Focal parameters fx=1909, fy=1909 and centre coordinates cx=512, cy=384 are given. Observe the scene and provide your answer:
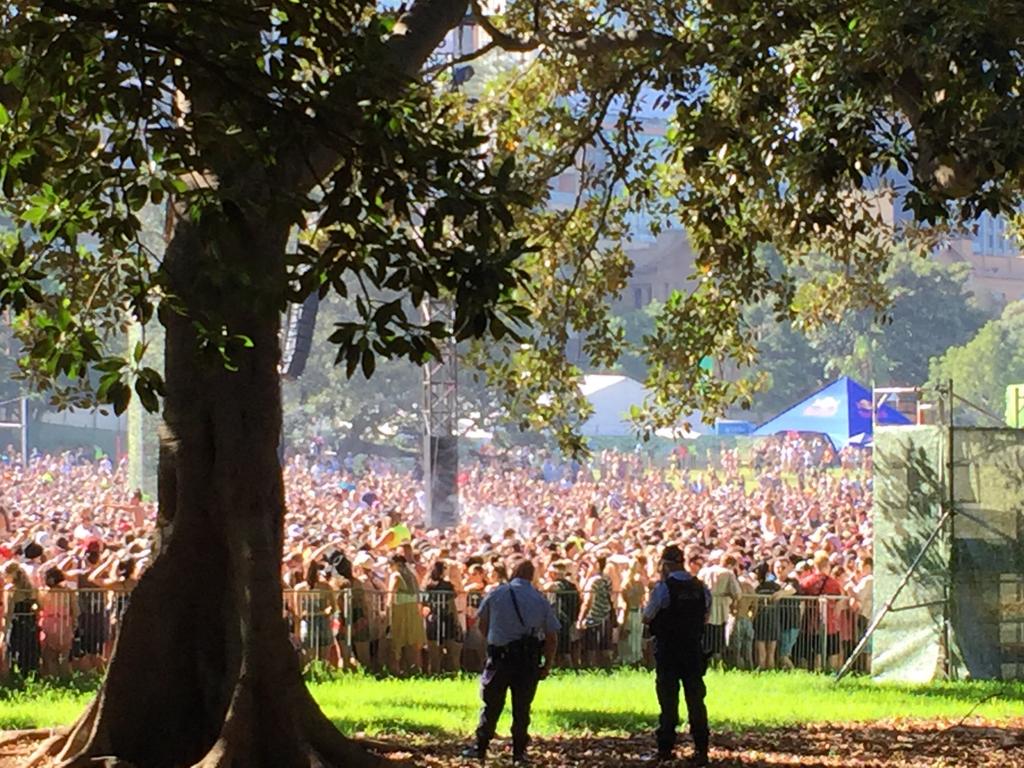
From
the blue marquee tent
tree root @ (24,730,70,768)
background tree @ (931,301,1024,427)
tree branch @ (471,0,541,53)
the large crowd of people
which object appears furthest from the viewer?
background tree @ (931,301,1024,427)

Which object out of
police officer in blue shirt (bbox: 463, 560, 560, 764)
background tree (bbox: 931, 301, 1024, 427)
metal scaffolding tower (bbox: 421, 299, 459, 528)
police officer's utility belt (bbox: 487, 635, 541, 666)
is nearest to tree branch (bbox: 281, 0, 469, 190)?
police officer in blue shirt (bbox: 463, 560, 560, 764)

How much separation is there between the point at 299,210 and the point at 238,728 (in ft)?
14.3

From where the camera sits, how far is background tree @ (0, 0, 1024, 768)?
26.5ft

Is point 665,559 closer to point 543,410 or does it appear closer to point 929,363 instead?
point 543,410

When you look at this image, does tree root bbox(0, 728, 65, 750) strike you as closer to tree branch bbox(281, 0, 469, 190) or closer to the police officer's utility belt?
the police officer's utility belt

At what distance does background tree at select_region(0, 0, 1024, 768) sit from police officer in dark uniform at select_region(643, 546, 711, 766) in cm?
251

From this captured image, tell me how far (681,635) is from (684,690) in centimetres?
39

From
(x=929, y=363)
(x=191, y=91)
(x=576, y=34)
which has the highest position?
(x=929, y=363)

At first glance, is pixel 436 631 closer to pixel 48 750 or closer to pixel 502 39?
pixel 502 39

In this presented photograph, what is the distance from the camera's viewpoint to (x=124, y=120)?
30.5ft

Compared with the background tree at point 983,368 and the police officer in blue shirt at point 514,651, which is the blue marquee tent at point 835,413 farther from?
the background tree at point 983,368

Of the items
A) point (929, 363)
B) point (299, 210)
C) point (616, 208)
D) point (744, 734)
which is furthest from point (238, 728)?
point (929, 363)

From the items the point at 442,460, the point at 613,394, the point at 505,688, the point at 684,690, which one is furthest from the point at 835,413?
the point at 505,688

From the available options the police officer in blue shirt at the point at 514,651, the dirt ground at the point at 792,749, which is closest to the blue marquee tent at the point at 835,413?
the dirt ground at the point at 792,749
